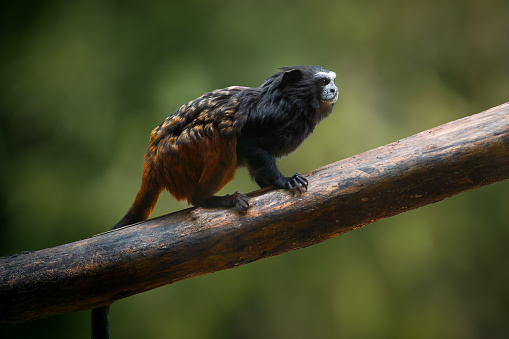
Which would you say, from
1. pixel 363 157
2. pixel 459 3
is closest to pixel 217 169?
pixel 363 157

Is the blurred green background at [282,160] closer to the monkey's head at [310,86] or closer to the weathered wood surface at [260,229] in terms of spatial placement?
the monkey's head at [310,86]

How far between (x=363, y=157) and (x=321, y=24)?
2.35m

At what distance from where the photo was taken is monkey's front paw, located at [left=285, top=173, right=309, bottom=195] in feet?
7.57

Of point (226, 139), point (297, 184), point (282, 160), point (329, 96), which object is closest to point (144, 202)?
point (226, 139)

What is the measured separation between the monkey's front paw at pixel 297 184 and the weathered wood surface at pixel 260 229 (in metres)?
0.03

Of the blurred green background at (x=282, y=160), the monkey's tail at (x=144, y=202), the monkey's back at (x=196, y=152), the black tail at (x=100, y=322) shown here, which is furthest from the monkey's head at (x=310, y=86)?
the black tail at (x=100, y=322)

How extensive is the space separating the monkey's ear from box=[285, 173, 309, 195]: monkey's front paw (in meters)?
0.67

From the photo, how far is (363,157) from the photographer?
2352 mm

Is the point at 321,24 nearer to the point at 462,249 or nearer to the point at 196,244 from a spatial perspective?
the point at 462,249

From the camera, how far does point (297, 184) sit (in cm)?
232

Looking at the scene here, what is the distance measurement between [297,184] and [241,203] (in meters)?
0.31

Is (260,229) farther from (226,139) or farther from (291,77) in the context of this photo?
(291,77)

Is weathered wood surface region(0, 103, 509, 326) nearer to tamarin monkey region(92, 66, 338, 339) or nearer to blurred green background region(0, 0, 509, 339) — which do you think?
tamarin monkey region(92, 66, 338, 339)

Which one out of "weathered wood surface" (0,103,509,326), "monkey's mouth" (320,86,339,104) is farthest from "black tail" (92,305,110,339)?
"monkey's mouth" (320,86,339,104)
